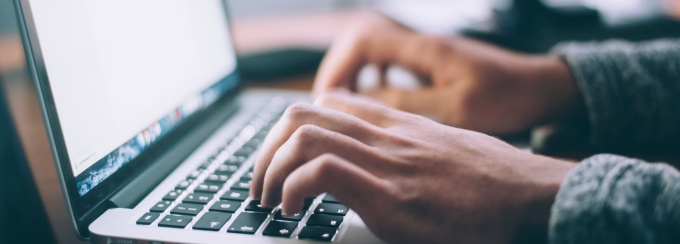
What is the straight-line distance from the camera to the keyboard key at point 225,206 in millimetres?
459

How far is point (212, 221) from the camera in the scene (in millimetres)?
440

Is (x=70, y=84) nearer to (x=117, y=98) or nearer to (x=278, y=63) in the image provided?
(x=117, y=98)

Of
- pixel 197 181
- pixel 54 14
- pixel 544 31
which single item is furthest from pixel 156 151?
pixel 544 31

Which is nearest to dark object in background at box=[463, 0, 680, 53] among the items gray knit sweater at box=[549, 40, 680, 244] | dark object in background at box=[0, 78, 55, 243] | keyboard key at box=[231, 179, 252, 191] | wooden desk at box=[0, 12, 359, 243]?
gray knit sweater at box=[549, 40, 680, 244]

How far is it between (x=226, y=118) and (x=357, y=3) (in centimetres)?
115

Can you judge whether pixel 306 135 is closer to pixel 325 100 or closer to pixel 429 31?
pixel 325 100

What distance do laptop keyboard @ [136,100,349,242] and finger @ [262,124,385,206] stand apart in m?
0.04

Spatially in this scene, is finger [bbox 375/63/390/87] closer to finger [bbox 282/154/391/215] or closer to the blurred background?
the blurred background

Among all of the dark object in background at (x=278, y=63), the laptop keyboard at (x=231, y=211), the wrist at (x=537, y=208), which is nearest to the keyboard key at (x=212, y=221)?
the laptop keyboard at (x=231, y=211)

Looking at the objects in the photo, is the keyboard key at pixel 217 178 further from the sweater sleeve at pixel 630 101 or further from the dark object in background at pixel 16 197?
the sweater sleeve at pixel 630 101

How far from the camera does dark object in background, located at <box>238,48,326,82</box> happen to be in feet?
3.28

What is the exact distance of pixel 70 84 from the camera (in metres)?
0.45

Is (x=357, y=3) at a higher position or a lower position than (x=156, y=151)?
higher

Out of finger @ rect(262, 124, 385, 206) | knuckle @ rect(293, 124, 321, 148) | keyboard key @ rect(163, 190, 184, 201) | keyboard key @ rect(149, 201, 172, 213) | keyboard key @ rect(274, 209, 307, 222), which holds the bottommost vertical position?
keyboard key @ rect(274, 209, 307, 222)
